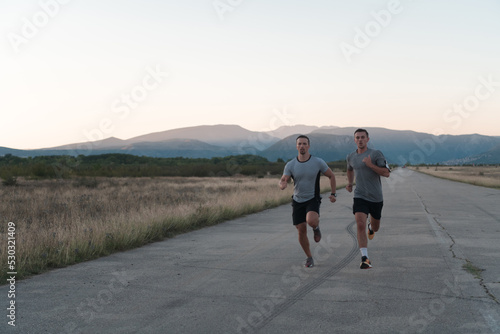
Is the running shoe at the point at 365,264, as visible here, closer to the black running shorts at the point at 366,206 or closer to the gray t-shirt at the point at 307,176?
the black running shorts at the point at 366,206

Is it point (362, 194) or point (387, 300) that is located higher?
point (362, 194)

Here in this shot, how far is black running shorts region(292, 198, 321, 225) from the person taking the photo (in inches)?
296

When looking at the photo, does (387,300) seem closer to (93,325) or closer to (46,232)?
(93,325)

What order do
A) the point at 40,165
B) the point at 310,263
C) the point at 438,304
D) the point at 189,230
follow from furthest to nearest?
the point at 40,165 → the point at 189,230 → the point at 310,263 → the point at 438,304

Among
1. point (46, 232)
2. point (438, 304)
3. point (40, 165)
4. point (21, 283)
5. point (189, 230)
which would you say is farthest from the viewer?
point (40, 165)

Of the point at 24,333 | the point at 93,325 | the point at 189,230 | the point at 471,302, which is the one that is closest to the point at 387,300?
the point at 471,302

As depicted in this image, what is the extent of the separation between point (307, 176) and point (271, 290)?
2.05 meters

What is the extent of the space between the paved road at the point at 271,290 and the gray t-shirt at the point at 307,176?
3.81ft

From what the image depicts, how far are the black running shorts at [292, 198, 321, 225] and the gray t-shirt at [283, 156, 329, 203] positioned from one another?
0.22 feet

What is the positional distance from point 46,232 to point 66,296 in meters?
4.23

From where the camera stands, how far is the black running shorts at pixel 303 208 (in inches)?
296

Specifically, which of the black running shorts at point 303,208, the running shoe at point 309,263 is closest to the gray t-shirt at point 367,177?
the black running shorts at point 303,208

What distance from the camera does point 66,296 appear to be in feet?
19.7

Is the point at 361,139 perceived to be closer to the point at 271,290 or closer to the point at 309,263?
the point at 309,263
